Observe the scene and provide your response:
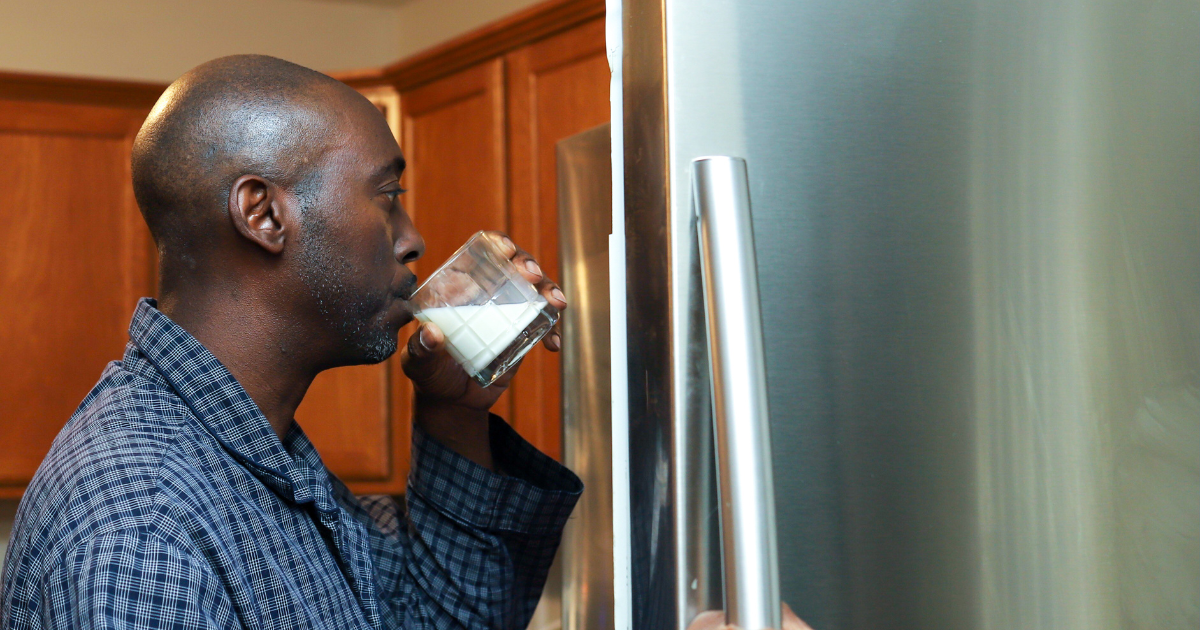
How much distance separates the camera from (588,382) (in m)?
1.18

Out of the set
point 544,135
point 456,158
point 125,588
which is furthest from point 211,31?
point 125,588

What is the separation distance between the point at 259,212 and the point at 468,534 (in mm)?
395

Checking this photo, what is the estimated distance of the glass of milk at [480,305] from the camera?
86cm

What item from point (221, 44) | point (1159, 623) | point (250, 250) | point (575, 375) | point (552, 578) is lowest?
point (552, 578)

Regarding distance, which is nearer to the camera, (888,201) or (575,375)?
(888,201)

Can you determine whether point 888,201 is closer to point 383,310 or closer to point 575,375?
point 383,310

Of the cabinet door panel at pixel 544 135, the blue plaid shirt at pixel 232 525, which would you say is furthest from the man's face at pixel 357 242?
the cabinet door panel at pixel 544 135

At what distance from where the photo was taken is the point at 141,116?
2.25 meters

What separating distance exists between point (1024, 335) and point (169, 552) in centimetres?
53

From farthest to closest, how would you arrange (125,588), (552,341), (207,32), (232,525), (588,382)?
(207,32), (588,382), (552,341), (232,525), (125,588)

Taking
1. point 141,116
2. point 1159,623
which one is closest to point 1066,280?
point 1159,623

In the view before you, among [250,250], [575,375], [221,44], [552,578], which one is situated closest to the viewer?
[250,250]

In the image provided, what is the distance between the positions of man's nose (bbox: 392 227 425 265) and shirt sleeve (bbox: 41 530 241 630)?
0.33m

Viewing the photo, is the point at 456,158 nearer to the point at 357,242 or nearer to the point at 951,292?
the point at 357,242
